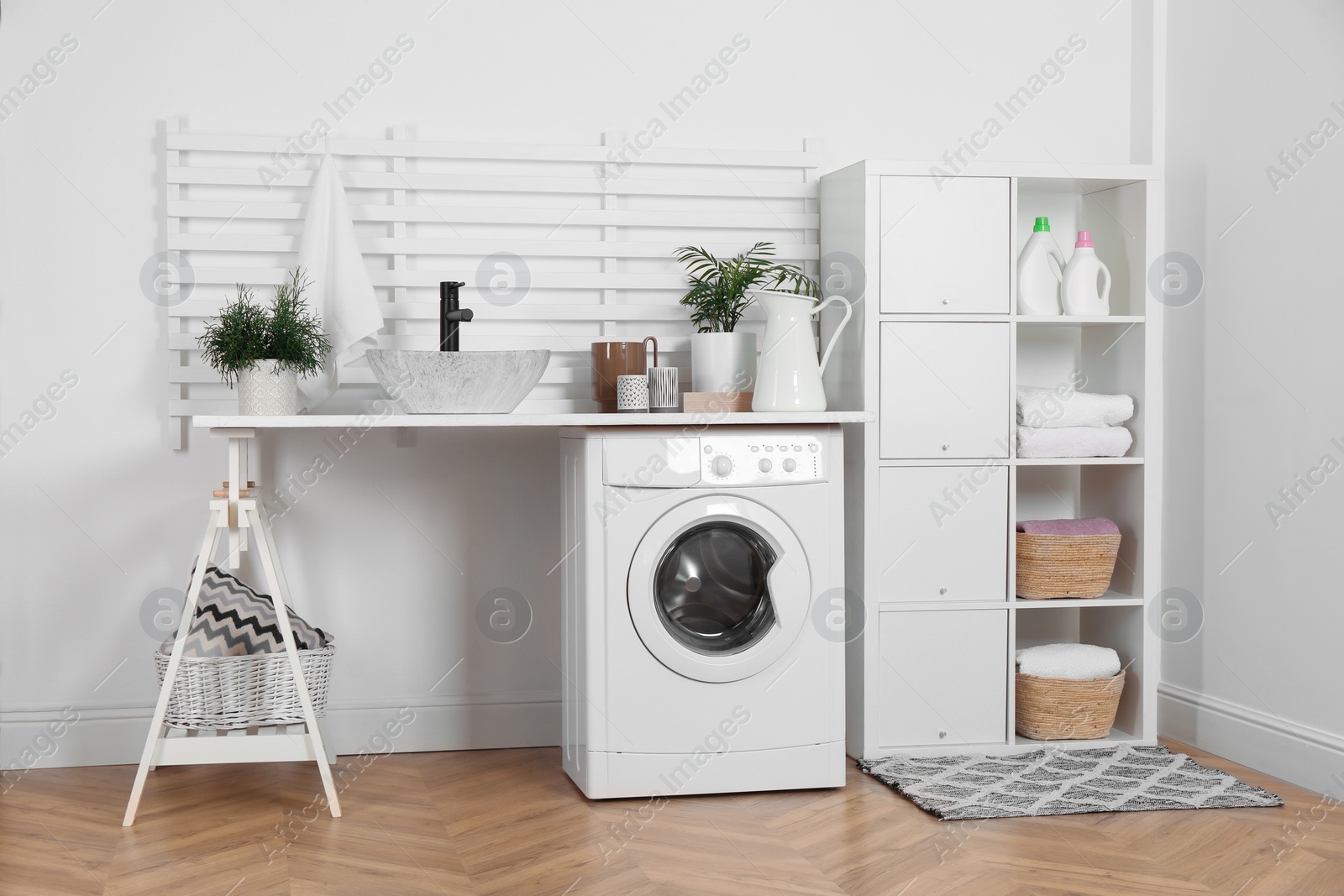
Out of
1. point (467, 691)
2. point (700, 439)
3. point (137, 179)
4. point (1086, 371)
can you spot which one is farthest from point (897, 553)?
point (137, 179)

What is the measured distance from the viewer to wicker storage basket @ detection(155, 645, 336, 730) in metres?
2.37

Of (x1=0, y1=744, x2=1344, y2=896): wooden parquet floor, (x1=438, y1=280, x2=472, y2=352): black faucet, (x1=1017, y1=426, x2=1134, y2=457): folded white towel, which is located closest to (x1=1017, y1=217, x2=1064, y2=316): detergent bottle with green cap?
(x1=1017, y1=426, x2=1134, y2=457): folded white towel

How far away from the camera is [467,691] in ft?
9.54

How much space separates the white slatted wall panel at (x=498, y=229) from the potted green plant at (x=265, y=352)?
273 millimetres

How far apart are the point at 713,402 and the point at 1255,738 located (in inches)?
61.0

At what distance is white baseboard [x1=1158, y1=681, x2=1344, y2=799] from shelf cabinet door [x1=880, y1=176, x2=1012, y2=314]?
116 cm

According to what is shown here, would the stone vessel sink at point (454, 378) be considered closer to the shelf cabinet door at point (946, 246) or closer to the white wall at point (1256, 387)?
the shelf cabinet door at point (946, 246)

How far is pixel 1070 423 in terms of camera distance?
2.83 m

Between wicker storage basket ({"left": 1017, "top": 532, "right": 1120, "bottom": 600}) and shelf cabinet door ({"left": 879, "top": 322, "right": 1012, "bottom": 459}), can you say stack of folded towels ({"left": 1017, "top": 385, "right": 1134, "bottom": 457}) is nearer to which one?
shelf cabinet door ({"left": 879, "top": 322, "right": 1012, "bottom": 459})

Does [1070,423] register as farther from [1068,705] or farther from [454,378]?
[454,378]

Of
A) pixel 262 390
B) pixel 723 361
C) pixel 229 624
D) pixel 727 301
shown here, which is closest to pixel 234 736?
pixel 229 624

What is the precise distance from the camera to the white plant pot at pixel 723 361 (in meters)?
2.73

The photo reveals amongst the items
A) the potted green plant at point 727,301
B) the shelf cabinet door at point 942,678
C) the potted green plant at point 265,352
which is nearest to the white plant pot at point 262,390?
the potted green plant at point 265,352

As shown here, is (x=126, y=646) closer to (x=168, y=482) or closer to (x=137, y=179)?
(x=168, y=482)
